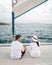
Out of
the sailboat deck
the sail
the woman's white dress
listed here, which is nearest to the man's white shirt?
the sailboat deck

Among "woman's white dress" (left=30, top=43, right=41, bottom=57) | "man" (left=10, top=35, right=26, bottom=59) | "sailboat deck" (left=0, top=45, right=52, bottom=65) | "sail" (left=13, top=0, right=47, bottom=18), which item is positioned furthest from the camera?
"sail" (left=13, top=0, right=47, bottom=18)

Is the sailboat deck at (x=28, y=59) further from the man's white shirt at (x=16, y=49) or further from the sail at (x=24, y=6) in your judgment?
the sail at (x=24, y=6)

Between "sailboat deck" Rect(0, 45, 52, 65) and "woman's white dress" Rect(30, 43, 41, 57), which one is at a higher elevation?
"woman's white dress" Rect(30, 43, 41, 57)

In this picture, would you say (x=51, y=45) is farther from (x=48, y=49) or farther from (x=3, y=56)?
(x=3, y=56)

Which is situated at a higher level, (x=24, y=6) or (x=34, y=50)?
(x=24, y=6)

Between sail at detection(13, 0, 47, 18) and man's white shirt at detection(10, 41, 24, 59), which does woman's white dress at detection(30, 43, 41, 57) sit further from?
sail at detection(13, 0, 47, 18)

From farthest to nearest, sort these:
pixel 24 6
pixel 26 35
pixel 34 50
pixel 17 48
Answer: pixel 26 35
pixel 24 6
pixel 34 50
pixel 17 48

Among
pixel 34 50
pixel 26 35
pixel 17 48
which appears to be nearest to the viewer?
pixel 17 48

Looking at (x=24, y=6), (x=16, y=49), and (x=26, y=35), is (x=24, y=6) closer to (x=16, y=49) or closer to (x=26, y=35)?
(x=16, y=49)

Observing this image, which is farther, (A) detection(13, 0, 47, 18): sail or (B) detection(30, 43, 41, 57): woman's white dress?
(A) detection(13, 0, 47, 18): sail

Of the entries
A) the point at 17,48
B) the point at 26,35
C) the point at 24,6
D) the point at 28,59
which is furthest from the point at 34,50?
the point at 26,35

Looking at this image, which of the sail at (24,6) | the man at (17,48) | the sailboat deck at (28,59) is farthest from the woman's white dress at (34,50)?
the sail at (24,6)

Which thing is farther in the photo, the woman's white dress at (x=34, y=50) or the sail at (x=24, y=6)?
the sail at (x=24, y=6)

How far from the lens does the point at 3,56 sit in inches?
296
